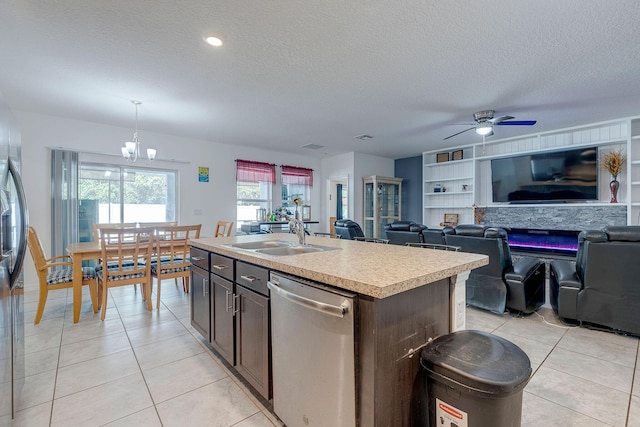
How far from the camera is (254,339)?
170 centimetres

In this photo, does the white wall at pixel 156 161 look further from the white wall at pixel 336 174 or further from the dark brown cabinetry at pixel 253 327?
the dark brown cabinetry at pixel 253 327

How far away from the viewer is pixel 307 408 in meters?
1.30

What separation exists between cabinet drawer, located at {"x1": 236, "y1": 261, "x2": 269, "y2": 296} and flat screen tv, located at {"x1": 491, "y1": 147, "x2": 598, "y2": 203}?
5.57 m

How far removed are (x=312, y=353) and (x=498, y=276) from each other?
253cm

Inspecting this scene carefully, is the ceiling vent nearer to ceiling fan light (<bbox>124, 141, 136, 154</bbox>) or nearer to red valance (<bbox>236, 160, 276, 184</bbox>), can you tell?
red valance (<bbox>236, 160, 276, 184</bbox>)

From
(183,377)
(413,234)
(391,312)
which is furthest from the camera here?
(413,234)

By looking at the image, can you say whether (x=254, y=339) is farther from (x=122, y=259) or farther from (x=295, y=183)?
(x=295, y=183)

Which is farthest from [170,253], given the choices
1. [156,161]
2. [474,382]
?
[474,382]

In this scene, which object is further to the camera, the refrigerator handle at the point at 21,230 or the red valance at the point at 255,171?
the red valance at the point at 255,171

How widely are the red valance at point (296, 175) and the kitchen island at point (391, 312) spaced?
548 centimetres

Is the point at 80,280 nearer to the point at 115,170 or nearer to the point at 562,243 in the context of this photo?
the point at 115,170

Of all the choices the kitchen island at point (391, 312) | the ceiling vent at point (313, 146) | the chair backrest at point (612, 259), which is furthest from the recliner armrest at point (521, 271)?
the ceiling vent at point (313, 146)

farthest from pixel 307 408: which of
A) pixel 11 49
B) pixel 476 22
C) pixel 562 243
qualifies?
pixel 562 243

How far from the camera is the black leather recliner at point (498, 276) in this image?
2896 millimetres
